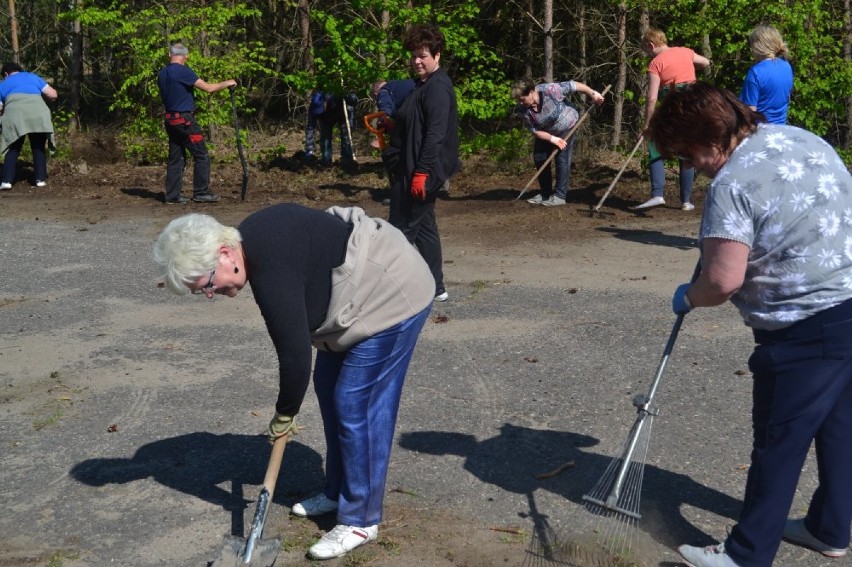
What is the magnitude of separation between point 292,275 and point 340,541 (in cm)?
117

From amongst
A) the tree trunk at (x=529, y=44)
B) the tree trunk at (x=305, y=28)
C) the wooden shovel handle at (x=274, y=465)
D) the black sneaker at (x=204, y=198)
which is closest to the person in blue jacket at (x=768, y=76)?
the wooden shovel handle at (x=274, y=465)

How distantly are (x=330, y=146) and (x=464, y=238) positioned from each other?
5708 mm

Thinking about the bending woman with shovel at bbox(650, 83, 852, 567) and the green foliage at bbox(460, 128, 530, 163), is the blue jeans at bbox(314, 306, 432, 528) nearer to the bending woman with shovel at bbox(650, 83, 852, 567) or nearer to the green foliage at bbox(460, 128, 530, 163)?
the bending woman with shovel at bbox(650, 83, 852, 567)

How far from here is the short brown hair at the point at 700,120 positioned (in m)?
3.28

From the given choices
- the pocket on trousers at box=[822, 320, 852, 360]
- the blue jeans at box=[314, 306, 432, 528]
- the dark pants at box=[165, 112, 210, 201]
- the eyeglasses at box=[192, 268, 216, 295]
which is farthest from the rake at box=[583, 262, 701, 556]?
the dark pants at box=[165, 112, 210, 201]

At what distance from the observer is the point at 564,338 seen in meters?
6.77

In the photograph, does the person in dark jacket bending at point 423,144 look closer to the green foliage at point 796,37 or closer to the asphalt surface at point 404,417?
the asphalt surface at point 404,417

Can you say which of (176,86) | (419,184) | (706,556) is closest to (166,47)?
(176,86)

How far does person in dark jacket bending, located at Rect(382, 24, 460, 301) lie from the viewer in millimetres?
6969

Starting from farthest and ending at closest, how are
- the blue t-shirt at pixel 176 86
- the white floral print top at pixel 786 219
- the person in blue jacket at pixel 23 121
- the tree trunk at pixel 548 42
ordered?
1. the tree trunk at pixel 548 42
2. the person in blue jacket at pixel 23 121
3. the blue t-shirt at pixel 176 86
4. the white floral print top at pixel 786 219

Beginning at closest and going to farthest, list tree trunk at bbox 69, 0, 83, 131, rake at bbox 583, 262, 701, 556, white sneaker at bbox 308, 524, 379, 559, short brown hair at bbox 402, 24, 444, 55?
rake at bbox 583, 262, 701, 556, white sneaker at bbox 308, 524, 379, 559, short brown hair at bbox 402, 24, 444, 55, tree trunk at bbox 69, 0, 83, 131

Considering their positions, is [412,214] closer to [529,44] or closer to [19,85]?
[19,85]

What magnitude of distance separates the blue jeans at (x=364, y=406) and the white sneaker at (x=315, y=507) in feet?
0.91

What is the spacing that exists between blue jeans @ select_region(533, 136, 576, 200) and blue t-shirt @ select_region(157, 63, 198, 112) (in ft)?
14.0
